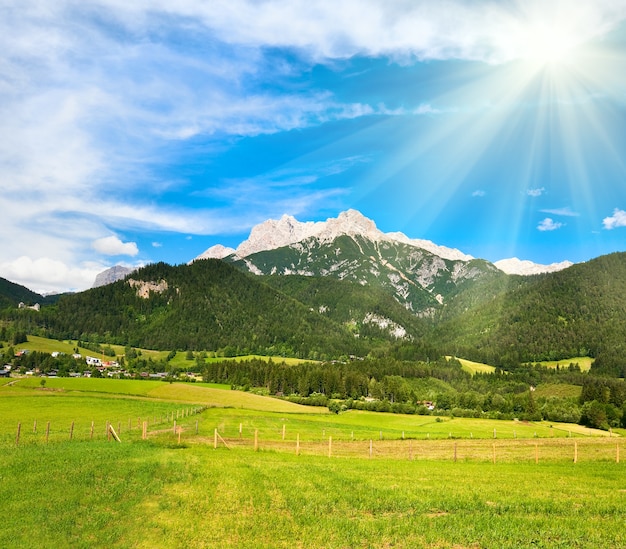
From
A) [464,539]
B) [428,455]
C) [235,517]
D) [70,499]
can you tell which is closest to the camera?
[464,539]

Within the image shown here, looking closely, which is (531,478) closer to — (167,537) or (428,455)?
(428,455)

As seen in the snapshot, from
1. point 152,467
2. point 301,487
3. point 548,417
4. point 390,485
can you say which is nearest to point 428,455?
point 390,485

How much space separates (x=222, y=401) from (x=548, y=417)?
120m

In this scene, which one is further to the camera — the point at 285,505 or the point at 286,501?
the point at 286,501

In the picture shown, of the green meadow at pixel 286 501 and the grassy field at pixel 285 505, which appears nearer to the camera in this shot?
the grassy field at pixel 285 505

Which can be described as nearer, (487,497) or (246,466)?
(487,497)

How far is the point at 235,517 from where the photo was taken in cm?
2259

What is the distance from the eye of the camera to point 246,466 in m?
36.6

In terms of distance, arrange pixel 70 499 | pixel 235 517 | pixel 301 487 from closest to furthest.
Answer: pixel 235 517 → pixel 70 499 → pixel 301 487

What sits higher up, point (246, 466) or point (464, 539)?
point (464, 539)

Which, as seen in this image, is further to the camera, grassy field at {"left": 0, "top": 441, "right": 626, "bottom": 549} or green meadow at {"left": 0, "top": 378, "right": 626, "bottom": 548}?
green meadow at {"left": 0, "top": 378, "right": 626, "bottom": 548}

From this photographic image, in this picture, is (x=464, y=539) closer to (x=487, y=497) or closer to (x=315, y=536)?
(x=315, y=536)

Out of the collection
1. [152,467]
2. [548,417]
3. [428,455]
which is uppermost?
[152,467]

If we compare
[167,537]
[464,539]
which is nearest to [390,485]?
[464,539]
